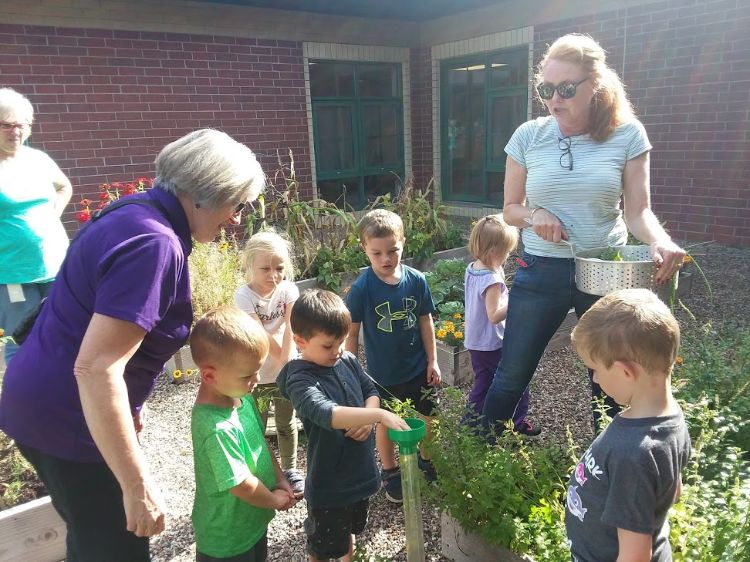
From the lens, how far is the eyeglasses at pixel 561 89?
7.16ft

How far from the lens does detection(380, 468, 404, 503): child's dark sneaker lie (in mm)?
2752

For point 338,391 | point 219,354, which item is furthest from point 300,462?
point 219,354

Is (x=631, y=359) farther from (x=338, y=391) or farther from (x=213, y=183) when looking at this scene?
(x=213, y=183)

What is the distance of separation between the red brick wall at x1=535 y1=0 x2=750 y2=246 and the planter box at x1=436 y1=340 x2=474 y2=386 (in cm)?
487

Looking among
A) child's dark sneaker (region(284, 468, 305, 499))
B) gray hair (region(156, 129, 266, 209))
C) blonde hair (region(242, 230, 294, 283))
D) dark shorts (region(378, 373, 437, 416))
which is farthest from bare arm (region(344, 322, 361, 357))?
gray hair (region(156, 129, 266, 209))

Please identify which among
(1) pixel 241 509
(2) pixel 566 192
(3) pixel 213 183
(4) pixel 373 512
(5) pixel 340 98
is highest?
(5) pixel 340 98

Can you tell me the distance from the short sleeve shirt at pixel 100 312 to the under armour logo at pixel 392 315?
125 centimetres

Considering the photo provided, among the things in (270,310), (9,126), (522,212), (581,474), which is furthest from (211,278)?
(581,474)

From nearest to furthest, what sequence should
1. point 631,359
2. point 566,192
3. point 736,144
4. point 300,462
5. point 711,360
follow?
1. point 631,359
2. point 566,192
3. point 711,360
4. point 300,462
5. point 736,144

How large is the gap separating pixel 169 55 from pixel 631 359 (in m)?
7.32

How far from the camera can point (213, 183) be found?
1536 mm

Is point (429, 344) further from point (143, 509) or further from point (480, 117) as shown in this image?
point (480, 117)

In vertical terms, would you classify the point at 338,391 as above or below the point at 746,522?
above

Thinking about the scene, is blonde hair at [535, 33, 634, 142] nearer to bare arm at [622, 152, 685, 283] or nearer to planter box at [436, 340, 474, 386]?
bare arm at [622, 152, 685, 283]
